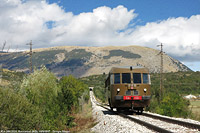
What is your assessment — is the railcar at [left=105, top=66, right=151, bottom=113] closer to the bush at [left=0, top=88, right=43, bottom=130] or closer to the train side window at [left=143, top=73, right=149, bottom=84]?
the train side window at [left=143, top=73, right=149, bottom=84]

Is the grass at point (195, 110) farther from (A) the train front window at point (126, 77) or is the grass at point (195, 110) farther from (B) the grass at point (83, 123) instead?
(B) the grass at point (83, 123)

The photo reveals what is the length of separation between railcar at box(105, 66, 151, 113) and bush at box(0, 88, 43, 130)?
6291mm

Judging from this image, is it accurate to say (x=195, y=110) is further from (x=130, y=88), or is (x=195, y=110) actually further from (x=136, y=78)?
(x=130, y=88)

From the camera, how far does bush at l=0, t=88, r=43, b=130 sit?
18.1 metres

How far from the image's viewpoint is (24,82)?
156 ft

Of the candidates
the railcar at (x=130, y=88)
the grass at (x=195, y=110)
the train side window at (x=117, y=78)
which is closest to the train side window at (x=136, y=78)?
the railcar at (x=130, y=88)

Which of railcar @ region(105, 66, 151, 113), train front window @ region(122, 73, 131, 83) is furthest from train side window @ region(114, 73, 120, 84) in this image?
train front window @ region(122, 73, 131, 83)

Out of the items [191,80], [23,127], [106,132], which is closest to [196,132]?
[106,132]

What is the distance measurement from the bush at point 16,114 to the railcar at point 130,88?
6291 millimetres

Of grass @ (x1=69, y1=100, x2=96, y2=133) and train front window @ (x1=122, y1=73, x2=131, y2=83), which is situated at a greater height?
train front window @ (x1=122, y1=73, x2=131, y2=83)

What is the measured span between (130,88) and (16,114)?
8480 mm

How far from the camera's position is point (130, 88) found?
19.0m

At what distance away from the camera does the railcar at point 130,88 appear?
18.9m

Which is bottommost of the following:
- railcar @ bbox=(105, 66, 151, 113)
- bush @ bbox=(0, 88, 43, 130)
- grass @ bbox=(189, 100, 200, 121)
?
grass @ bbox=(189, 100, 200, 121)
